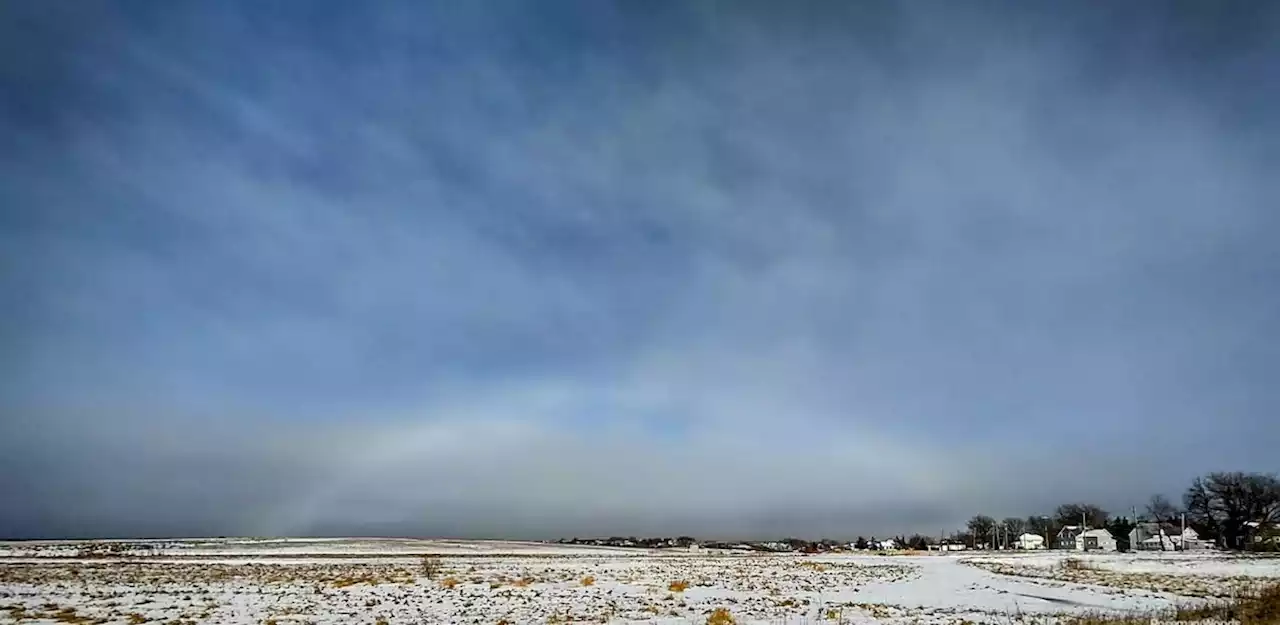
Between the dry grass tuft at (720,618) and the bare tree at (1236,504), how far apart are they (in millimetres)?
113382

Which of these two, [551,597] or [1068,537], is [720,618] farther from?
[1068,537]

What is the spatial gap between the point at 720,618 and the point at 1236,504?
399ft

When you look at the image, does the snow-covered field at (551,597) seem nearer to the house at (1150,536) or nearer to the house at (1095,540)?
the house at (1150,536)

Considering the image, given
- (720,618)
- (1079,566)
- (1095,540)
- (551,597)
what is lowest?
(1095,540)

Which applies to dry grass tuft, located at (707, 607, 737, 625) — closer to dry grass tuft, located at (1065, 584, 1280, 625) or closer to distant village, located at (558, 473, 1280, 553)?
dry grass tuft, located at (1065, 584, 1280, 625)

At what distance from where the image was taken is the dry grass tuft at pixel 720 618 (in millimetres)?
21469

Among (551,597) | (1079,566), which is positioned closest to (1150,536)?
(1079,566)

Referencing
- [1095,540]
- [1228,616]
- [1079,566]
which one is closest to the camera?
[1228,616]

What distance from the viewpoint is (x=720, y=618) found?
22.2 metres

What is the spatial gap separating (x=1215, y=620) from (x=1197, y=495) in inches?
4775

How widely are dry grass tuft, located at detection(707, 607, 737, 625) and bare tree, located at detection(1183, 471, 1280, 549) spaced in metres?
113

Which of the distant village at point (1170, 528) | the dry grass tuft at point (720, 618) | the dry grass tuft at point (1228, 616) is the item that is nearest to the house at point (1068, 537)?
the distant village at point (1170, 528)

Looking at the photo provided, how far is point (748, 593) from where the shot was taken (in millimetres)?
32031

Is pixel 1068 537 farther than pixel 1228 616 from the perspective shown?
Yes
